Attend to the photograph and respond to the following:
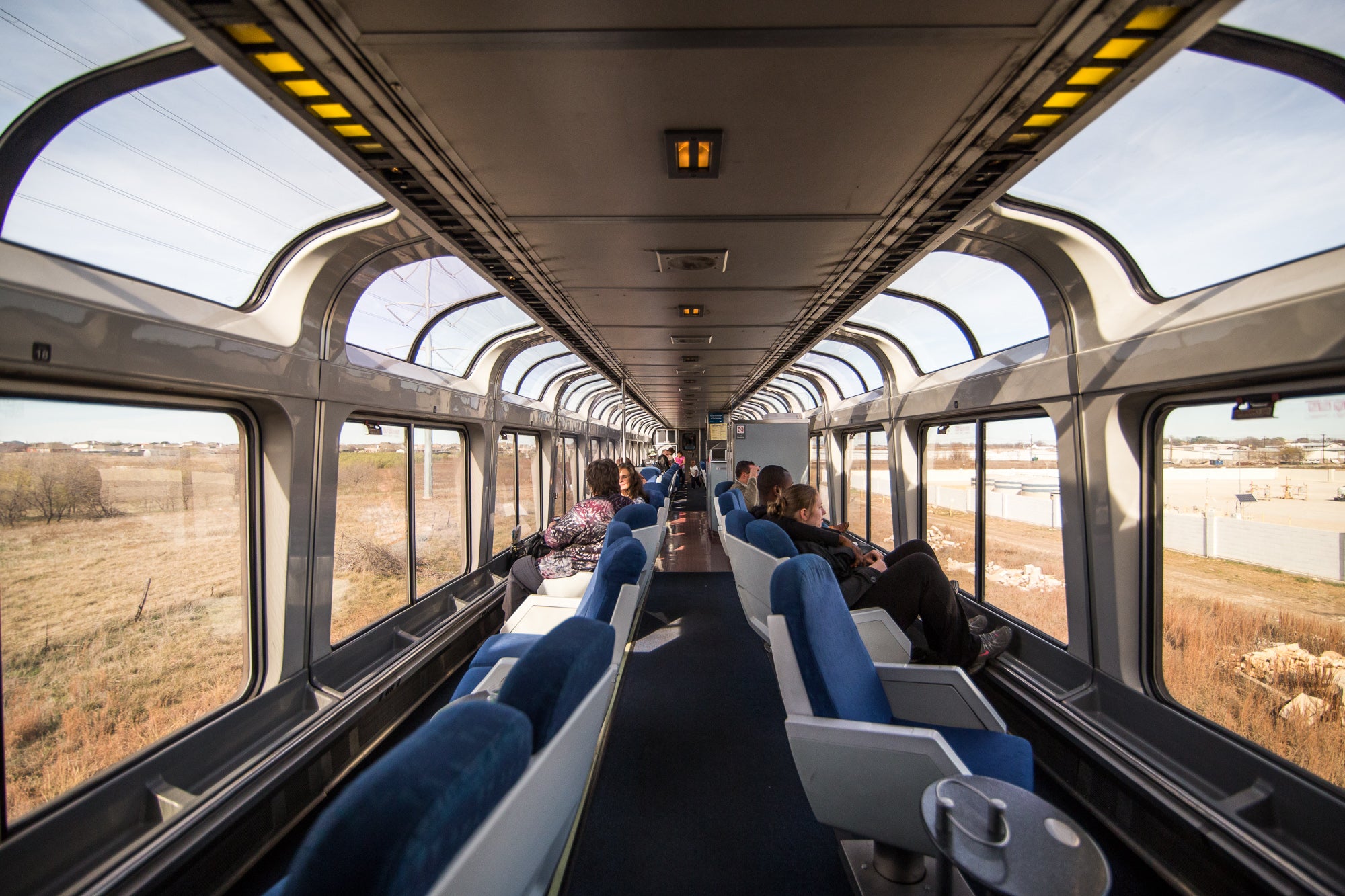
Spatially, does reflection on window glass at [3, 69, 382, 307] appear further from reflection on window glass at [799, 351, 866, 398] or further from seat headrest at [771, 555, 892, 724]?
reflection on window glass at [799, 351, 866, 398]

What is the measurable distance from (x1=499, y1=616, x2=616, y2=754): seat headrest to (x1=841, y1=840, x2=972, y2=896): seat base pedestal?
1713mm

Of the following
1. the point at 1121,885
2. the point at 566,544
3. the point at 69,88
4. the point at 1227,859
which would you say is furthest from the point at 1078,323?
the point at 69,88

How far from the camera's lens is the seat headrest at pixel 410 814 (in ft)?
2.55

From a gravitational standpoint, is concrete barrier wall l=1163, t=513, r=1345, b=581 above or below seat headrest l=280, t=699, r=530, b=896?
above

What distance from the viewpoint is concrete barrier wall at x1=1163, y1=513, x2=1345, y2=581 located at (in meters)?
2.03

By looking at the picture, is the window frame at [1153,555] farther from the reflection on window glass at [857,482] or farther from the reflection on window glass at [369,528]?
the reflection on window glass at [857,482]

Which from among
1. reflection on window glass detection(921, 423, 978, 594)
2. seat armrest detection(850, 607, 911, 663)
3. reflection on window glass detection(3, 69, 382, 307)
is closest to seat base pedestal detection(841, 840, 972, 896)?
seat armrest detection(850, 607, 911, 663)

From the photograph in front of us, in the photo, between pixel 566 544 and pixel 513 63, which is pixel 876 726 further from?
pixel 566 544

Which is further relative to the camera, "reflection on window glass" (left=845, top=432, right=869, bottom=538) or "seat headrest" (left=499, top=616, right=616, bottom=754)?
"reflection on window glass" (left=845, top=432, right=869, bottom=538)

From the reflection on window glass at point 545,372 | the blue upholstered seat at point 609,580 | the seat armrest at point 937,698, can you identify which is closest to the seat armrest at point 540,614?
the blue upholstered seat at point 609,580

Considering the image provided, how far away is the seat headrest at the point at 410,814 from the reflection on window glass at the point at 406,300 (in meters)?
3.03

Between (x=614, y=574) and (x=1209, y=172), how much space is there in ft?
9.94

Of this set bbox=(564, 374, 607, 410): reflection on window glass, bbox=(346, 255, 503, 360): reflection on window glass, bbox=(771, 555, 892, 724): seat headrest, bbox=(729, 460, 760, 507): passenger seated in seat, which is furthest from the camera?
bbox=(564, 374, 607, 410): reflection on window glass

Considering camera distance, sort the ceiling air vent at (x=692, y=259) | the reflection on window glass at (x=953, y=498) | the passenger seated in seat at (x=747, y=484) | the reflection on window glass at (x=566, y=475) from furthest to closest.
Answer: the reflection on window glass at (x=566, y=475) → the passenger seated in seat at (x=747, y=484) → the reflection on window glass at (x=953, y=498) → the ceiling air vent at (x=692, y=259)
